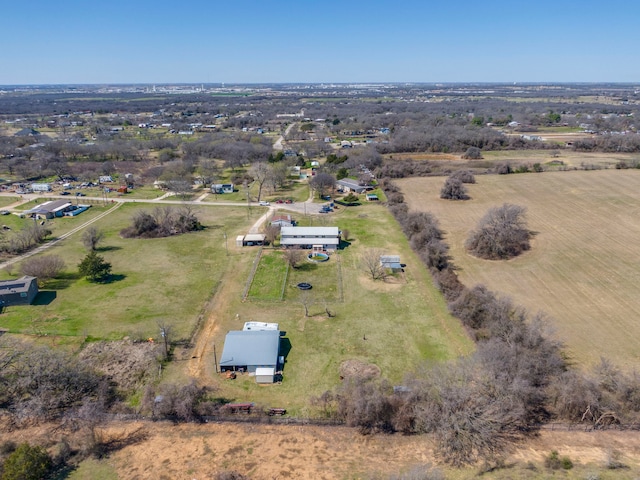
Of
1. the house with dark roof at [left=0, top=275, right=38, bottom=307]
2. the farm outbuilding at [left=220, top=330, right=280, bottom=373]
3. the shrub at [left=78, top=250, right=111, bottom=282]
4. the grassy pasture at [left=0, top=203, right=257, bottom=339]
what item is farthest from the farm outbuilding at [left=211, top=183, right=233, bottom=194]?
the farm outbuilding at [left=220, top=330, right=280, bottom=373]

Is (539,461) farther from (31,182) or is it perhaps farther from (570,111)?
(570,111)

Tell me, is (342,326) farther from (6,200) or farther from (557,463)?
(6,200)

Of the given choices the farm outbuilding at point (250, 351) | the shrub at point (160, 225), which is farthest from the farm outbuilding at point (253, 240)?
the farm outbuilding at point (250, 351)

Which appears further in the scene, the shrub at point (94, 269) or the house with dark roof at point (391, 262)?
the house with dark roof at point (391, 262)

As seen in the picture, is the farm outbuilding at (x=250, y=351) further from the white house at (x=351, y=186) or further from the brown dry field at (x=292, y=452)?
the white house at (x=351, y=186)

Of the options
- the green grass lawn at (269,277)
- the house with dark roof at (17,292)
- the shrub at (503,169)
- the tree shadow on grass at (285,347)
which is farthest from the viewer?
the shrub at (503,169)

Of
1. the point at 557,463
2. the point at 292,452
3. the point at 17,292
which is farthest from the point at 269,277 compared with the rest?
the point at 557,463
